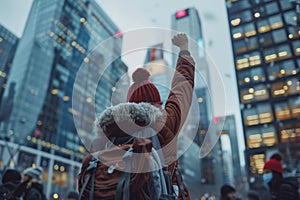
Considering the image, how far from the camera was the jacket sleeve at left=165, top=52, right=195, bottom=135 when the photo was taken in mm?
1367

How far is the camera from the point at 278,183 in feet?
9.56

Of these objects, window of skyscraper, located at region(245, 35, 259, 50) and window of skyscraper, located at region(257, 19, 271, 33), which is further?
window of skyscraper, located at region(245, 35, 259, 50)

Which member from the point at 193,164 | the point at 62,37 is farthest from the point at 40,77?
the point at 193,164

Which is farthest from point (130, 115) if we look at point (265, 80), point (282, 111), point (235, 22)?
point (282, 111)

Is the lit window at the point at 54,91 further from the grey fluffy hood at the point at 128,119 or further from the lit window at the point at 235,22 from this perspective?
the grey fluffy hood at the point at 128,119

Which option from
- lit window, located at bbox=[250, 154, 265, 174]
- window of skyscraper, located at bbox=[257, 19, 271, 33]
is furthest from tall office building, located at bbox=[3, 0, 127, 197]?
window of skyscraper, located at bbox=[257, 19, 271, 33]

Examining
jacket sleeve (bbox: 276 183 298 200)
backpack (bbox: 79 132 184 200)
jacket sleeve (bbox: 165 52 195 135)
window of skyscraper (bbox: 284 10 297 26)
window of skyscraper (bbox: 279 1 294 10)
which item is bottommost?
jacket sleeve (bbox: 276 183 298 200)

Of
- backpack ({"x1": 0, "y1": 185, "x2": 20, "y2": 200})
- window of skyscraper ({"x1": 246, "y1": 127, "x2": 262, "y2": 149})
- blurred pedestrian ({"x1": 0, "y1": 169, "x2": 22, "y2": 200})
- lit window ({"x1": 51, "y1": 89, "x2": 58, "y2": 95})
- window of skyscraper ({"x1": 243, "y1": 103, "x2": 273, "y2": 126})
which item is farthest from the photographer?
lit window ({"x1": 51, "y1": 89, "x2": 58, "y2": 95})

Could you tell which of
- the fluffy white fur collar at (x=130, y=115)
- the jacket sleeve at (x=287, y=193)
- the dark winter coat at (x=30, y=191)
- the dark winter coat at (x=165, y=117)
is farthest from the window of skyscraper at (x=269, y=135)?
the fluffy white fur collar at (x=130, y=115)

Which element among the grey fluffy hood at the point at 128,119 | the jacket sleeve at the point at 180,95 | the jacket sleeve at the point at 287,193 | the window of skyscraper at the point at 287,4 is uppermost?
the window of skyscraper at the point at 287,4

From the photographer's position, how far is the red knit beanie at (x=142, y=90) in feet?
4.99

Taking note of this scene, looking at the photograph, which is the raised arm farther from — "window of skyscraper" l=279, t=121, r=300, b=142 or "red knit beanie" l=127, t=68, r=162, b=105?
"window of skyscraper" l=279, t=121, r=300, b=142

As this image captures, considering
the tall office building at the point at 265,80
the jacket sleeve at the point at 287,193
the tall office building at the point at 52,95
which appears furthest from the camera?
the tall office building at the point at 52,95

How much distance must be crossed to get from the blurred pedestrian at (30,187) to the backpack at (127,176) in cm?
220
